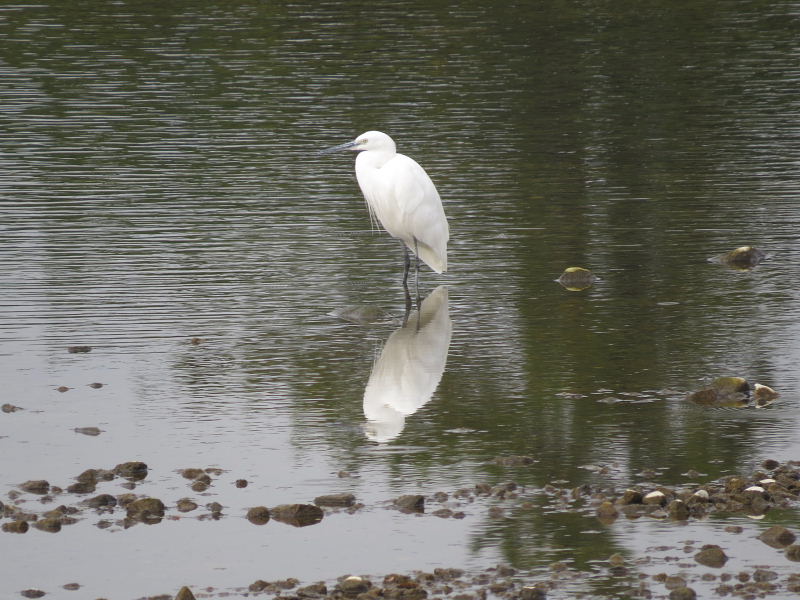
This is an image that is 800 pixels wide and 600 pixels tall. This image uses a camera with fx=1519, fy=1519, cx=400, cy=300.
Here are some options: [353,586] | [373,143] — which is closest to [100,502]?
[353,586]

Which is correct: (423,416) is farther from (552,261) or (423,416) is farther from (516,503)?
(552,261)

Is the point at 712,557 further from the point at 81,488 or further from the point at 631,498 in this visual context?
the point at 81,488

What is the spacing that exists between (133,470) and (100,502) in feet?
1.55

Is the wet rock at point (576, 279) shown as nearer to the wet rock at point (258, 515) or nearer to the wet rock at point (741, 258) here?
the wet rock at point (741, 258)

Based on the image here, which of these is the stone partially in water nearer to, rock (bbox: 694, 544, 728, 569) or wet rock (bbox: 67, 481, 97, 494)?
rock (bbox: 694, 544, 728, 569)

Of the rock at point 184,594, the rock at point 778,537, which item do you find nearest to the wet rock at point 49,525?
the rock at point 184,594

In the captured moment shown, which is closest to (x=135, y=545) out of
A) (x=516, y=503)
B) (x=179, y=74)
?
(x=516, y=503)

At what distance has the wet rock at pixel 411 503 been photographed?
26.4ft

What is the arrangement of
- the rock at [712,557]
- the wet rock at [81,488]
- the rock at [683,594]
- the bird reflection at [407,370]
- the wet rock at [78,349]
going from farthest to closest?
the wet rock at [78,349]
the bird reflection at [407,370]
the wet rock at [81,488]
the rock at [712,557]
the rock at [683,594]

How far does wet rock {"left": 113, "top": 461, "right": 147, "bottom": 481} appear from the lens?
8.62 m

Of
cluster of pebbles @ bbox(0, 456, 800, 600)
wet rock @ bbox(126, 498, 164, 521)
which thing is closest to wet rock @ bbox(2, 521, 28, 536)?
cluster of pebbles @ bbox(0, 456, 800, 600)

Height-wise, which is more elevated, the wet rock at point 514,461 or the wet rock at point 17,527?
the wet rock at point 17,527

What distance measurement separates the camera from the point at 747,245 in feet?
49.7

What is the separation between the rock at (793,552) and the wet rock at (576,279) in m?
6.31
